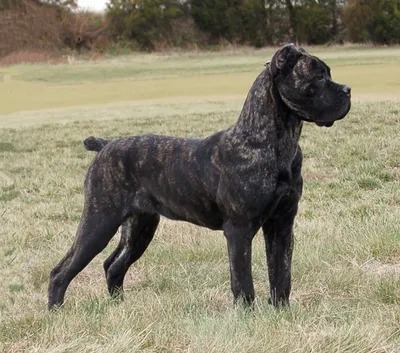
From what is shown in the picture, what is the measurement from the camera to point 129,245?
5148mm

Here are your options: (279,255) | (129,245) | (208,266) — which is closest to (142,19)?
(208,266)

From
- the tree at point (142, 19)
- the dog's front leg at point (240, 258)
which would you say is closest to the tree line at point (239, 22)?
the tree at point (142, 19)

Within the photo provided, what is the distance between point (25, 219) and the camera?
8102 millimetres

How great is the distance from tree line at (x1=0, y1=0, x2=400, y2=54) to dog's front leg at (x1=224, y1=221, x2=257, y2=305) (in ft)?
142

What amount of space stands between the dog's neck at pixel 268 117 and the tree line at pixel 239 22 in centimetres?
4320

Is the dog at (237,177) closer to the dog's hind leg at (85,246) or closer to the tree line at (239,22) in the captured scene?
the dog's hind leg at (85,246)

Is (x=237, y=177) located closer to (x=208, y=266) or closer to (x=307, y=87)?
(x=307, y=87)

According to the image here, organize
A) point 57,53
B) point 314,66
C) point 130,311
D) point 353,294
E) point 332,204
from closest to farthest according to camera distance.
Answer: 1. point 314,66
2. point 130,311
3. point 353,294
4. point 332,204
5. point 57,53

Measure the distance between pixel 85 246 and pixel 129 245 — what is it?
46 centimetres

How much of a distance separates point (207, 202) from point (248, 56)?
3929 cm

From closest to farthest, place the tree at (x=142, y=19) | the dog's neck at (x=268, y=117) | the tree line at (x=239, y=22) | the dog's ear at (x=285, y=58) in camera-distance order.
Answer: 1. the dog's ear at (x=285, y=58)
2. the dog's neck at (x=268, y=117)
3. the tree line at (x=239, y=22)
4. the tree at (x=142, y=19)

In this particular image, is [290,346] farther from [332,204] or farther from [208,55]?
[208,55]

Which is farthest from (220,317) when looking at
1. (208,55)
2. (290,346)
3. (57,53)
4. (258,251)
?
(208,55)

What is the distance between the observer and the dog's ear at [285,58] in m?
3.86
